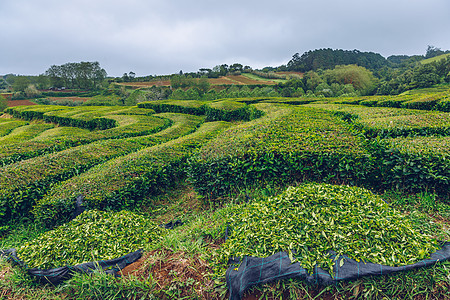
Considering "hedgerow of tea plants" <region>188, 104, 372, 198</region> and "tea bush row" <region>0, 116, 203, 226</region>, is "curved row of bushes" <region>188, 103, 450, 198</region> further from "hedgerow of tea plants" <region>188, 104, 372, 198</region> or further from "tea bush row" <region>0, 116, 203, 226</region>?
"tea bush row" <region>0, 116, 203, 226</region>

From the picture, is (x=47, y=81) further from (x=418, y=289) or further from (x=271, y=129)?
(x=418, y=289)

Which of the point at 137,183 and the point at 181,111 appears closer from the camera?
the point at 137,183

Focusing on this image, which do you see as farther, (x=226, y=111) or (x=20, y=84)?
(x=20, y=84)

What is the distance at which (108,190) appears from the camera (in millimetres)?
4238

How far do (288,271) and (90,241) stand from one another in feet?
8.22

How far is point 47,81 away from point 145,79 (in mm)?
22163

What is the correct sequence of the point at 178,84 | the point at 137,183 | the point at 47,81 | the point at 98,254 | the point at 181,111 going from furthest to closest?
the point at 47,81 < the point at 178,84 < the point at 181,111 < the point at 137,183 < the point at 98,254

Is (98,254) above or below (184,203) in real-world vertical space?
above

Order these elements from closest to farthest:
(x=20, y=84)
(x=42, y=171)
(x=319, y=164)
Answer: (x=319, y=164)
(x=42, y=171)
(x=20, y=84)

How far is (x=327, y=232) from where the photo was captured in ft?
7.80

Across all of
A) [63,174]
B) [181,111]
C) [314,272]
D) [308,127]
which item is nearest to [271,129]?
[308,127]

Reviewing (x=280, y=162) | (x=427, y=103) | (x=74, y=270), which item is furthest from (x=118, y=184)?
(x=427, y=103)

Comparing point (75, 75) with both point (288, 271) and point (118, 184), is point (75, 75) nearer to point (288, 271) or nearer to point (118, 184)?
point (118, 184)

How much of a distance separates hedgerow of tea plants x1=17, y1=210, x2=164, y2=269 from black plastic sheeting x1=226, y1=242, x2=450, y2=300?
4.69 ft
